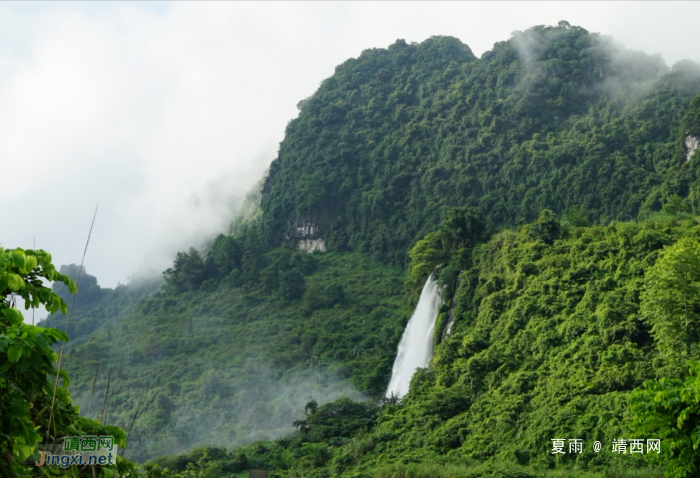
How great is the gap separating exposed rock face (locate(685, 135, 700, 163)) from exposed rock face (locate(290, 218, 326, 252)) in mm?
29627

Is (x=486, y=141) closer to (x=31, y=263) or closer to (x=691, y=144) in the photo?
(x=691, y=144)

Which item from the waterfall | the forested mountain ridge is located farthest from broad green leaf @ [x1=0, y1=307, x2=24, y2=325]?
the forested mountain ridge

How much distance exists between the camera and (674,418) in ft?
32.6

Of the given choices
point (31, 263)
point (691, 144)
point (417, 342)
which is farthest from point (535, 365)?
point (691, 144)

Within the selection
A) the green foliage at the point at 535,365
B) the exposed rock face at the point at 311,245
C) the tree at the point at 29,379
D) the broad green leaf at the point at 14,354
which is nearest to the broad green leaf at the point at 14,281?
the tree at the point at 29,379

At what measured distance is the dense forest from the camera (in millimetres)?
20484

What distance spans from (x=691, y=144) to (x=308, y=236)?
31.6 meters

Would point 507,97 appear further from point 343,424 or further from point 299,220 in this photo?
point 343,424

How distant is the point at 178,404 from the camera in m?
43.5

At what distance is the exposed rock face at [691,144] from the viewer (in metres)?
41.9

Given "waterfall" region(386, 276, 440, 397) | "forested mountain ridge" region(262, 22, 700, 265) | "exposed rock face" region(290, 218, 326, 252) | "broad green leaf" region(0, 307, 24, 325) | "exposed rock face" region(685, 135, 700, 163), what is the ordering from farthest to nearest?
1. "exposed rock face" region(290, 218, 326, 252)
2. "forested mountain ridge" region(262, 22, 700, 265)
3. "exposed rock face" region(685, 135, 700, 163)
4. "waterfall" region(386, 276, 440, 397)
5. "broad green leaf" region(0, 307, 24, 325)

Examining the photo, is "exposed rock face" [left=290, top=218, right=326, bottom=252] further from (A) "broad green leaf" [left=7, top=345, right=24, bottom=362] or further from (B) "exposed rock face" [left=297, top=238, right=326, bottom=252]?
(A) "broad green leaf" [left=7, top=345, right=24, bottom=362]

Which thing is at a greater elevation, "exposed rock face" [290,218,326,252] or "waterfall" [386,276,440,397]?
"exposed rock face" [290,218,326,252]

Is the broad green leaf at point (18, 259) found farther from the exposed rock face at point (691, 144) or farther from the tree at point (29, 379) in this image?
the exposed rock face at point (691, 144)
